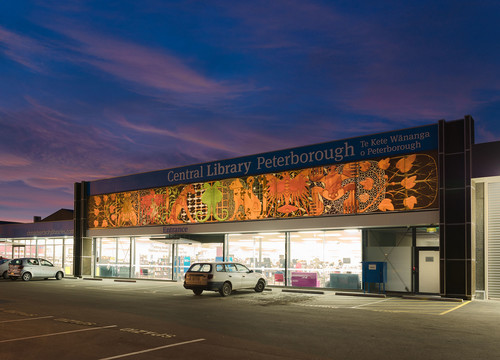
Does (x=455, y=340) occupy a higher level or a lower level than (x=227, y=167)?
lower

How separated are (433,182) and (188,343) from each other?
15569mm

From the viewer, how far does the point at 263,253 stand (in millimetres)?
30047

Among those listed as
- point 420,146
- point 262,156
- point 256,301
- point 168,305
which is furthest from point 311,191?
point 168,305

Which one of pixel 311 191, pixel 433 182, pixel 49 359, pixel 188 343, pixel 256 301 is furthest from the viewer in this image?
pixel 311 191

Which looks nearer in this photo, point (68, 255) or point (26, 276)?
point (26, 276)

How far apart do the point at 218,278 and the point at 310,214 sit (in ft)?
22.5

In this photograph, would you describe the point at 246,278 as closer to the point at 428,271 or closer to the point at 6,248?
the point at 428,271

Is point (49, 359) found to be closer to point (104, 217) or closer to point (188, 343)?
point (188, 343)

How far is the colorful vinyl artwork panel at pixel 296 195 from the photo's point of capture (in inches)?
915

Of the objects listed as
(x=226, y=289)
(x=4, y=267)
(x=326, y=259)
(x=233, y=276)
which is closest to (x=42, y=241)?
(x=4, y=267)

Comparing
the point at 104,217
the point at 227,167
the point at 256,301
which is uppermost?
the point at 227,167

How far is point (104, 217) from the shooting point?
1564 inches

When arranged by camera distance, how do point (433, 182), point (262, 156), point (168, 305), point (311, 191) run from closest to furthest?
1. point (168, 305)
2. point (433, 182)
3. point (311, 191)
4. point (262, 156)

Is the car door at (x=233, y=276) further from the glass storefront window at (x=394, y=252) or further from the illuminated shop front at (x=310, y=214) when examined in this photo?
the glass storefront window at (x=394, y=252)
